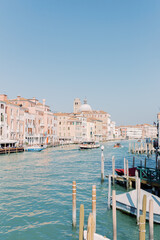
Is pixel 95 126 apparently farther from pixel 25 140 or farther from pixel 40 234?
pixel 40 234

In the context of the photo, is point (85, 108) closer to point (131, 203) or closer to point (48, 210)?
point (48, 210)

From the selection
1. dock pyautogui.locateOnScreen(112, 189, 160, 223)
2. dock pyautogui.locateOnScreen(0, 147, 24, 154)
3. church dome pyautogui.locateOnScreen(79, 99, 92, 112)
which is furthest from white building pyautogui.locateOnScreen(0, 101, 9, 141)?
church dome pyautogui.locateOnScreen(79, 99, 92, 112)

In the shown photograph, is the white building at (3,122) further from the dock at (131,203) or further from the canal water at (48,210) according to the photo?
the dock at (131,203)

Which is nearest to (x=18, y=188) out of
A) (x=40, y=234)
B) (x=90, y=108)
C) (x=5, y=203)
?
(x=5, y=203)

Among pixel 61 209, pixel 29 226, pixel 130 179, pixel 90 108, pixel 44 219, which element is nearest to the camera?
pixel 29 226

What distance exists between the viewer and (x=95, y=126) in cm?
10750

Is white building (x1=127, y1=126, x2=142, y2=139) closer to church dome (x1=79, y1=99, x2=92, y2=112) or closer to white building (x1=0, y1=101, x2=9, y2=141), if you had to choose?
church dome (x1=79, y1=99, x2=92, y2=112)

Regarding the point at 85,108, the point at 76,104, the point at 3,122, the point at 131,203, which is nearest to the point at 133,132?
the point at 76,104

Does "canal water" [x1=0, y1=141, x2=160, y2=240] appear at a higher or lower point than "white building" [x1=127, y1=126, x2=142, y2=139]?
lower

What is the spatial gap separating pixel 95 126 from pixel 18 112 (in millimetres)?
58220

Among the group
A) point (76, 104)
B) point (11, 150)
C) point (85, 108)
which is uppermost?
point (76, 104)

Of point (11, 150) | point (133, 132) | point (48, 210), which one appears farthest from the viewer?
point (133, 132)

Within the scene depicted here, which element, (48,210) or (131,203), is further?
(48,210)

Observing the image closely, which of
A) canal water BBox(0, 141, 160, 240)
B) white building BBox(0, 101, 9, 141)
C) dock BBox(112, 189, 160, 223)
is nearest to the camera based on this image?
canal water BBox(0, 141, 160, 240)
